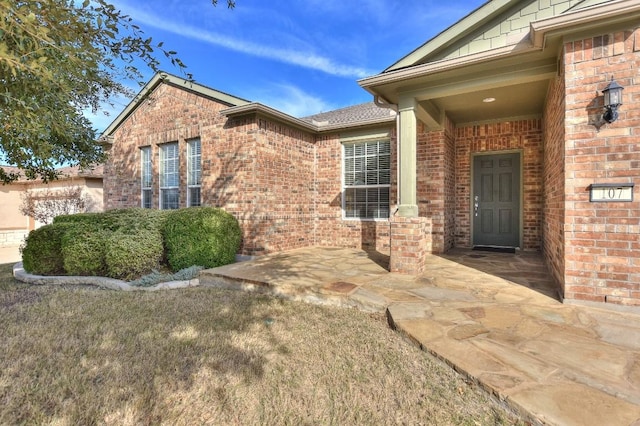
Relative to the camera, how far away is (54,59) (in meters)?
2.22

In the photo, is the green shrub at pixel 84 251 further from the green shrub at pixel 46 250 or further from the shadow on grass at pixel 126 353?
the shadow on grass at pixel 126 353

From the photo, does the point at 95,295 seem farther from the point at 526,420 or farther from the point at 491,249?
the point at 491,249

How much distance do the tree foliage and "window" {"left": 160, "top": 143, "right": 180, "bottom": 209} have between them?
377 cm

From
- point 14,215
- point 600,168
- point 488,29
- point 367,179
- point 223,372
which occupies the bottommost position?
point 223,372

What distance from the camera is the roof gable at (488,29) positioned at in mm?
4707

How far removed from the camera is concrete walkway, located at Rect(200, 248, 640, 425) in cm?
192

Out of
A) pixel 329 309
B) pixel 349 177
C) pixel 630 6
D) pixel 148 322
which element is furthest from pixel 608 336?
pixel 349 177

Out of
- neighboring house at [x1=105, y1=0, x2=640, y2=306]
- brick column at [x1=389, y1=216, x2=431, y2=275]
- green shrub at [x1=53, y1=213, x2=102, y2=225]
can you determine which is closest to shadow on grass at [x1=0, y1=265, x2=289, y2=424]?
green shrub at [x1=53, y1=213, x2=102, y2=225]

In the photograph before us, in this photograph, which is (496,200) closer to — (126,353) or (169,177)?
(126,353)

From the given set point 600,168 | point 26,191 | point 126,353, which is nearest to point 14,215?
point 26,191

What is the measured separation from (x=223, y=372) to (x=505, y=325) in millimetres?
2538

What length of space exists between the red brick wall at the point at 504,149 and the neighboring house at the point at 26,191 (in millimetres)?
12434

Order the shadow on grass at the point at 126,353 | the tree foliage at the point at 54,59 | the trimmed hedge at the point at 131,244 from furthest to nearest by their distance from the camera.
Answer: the trimmed hedge at the point at 131,244 → the shadow on grass at the point at 126,353 → the tree foliage at the point at 54,59

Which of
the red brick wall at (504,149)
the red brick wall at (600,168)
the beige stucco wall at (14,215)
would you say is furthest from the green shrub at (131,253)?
the beige stucco wall at (14,215)
